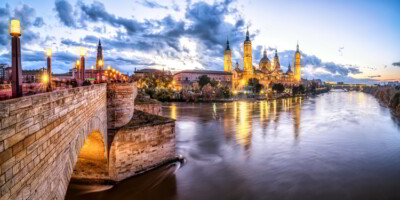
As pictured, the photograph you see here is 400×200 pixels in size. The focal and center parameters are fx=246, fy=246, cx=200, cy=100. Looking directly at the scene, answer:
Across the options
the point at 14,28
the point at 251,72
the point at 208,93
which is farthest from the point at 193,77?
the point at 14,28

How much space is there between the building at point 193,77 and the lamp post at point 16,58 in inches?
4448

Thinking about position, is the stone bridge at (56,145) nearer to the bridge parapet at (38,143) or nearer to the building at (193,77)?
the bridge parapet at (38,143)

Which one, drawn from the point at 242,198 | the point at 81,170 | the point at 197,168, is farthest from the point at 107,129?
the point at 242,198

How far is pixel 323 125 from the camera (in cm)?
A: 3494

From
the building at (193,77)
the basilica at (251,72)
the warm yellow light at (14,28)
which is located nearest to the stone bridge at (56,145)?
the warm yellow light at (14,28)

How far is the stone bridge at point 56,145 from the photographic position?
10.7 feet

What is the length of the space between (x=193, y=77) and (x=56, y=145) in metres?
124

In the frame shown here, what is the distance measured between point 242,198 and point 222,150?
8506 mm

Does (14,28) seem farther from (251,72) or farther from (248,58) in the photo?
(248,58)

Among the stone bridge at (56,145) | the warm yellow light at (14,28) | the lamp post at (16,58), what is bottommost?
the stone bridge at (56,145)

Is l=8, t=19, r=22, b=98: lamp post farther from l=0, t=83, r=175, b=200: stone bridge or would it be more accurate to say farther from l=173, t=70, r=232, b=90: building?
l=173, t=70, r=232, b=90: building

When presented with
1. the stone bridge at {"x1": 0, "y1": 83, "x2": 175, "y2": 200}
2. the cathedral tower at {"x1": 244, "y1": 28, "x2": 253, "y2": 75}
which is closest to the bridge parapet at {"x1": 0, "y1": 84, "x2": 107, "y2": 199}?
the stone bridge at {"x1": 0, "y1": 83, "x2": 175, "y2": 200}

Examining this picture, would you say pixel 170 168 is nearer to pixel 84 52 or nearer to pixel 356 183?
pixel 84 52

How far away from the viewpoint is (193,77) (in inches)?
5064
